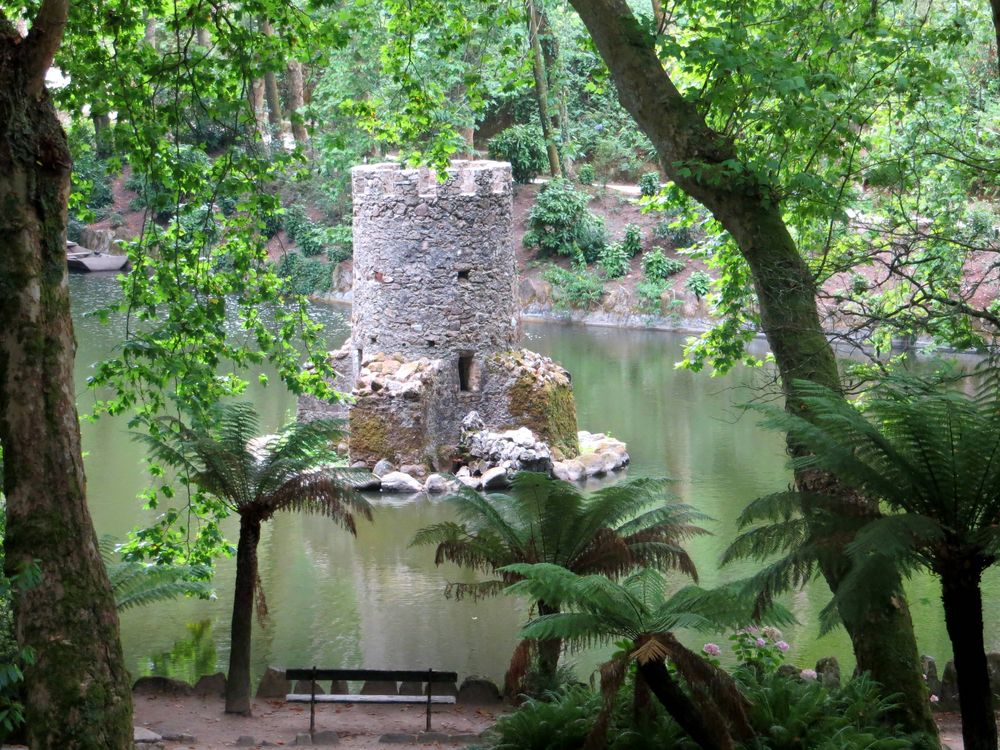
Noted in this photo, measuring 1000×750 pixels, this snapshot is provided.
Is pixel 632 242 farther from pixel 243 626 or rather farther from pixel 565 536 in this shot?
pixel 243 626

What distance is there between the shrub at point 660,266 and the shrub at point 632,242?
1.21 m

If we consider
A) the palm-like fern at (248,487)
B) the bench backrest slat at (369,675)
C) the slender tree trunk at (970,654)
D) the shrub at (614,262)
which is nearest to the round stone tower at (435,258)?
the palm-like fern at (248,487)

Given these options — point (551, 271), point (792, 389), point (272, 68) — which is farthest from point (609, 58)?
point (551, 271)

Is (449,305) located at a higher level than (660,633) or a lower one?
higher

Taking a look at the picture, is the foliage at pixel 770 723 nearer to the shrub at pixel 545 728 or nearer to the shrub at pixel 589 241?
the shrub at pixel 545 728

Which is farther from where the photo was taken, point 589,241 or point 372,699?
point 589,241

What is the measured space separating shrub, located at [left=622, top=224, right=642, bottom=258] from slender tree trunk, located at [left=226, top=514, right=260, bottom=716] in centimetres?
2432

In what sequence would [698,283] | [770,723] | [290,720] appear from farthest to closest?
1. [698,283]
2. [290,720]
3. [770,723]

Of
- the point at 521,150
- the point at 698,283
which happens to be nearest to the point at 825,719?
the point at 698,283

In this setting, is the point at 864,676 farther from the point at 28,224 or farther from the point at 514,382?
the point at 514,382

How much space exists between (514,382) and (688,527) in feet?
25.7

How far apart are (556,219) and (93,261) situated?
40.8ft

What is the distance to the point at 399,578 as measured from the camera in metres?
12.4

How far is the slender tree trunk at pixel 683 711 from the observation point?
18.6 ft
